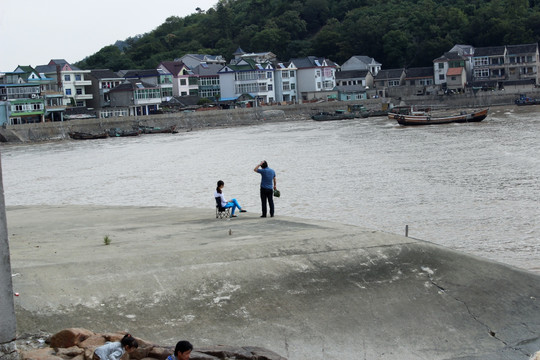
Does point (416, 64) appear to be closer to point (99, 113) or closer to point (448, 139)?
point (99, 113)

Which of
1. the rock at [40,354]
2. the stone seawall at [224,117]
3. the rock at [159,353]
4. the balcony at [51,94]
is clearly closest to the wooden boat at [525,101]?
the stone seawall at [224,117]

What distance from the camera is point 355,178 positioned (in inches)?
1305

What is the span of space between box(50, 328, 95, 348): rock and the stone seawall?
6999 centimetres

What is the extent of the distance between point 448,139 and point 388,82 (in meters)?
60.0

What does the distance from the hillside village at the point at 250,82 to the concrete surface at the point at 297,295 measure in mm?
79983

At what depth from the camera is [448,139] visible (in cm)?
5384

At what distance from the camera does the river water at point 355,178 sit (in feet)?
69.1

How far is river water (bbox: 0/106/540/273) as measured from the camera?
21.1m

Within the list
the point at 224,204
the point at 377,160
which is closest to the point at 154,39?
the point at 377,160

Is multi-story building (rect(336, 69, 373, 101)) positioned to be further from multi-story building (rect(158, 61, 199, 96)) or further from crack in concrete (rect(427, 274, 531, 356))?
crack in concrete (rect(427, 274, 531, 356))

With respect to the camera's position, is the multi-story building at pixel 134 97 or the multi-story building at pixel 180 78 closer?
the multi-story building at pixel 134 97

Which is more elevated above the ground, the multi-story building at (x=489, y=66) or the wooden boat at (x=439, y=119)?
the multi-story building at (x=489, y=66)

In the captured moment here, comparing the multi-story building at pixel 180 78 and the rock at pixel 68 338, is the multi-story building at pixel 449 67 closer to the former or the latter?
the multi-story building at pixel 180 78

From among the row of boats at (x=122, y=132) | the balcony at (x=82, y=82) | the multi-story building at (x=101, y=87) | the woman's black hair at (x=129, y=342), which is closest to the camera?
the woman's black hair at (x=129, y=342)
